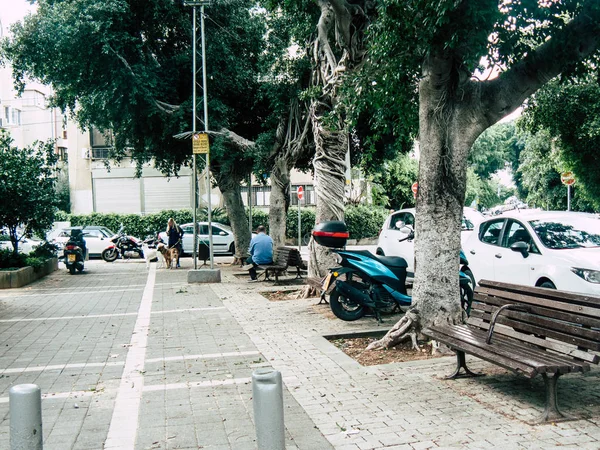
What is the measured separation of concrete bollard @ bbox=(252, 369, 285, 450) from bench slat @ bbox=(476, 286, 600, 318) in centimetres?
284

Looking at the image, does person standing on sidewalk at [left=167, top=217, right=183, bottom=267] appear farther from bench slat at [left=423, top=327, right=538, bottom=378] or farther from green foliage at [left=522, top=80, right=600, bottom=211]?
bench slat at [left=423, top=327, right=538, bottom=378]

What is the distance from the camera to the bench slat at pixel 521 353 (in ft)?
14.8

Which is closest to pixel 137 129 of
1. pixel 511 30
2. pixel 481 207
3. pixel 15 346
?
pixel 15 346

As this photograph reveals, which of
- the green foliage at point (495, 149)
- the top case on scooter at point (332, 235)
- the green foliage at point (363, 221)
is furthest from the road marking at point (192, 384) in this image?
the green foliage at point (495, 149)

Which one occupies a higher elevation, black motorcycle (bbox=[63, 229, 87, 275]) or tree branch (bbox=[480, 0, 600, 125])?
tree branch (bbox=[480, 0, 600, 125])

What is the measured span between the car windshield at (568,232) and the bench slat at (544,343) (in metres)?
3.52

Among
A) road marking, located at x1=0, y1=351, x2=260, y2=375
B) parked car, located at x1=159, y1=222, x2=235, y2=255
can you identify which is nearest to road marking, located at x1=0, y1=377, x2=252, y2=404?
road marking, located at x1=0, y1=351, x2=260, y2=375

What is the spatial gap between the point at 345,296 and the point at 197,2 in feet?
33.9

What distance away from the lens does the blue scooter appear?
8984mm

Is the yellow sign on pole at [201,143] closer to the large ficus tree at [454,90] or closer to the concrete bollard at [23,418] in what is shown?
→ the large ficus tree at [454,90]

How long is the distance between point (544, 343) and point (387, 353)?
7.36ft

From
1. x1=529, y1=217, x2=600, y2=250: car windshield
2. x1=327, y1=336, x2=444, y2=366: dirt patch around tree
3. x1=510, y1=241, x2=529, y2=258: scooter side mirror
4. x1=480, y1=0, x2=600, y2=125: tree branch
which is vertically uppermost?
x1=480, y1=0, x2=600, y2=125: tree branch

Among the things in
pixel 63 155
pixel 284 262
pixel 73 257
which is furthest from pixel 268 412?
pixel 63 155

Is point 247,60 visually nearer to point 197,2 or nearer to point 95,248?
point 197,2
